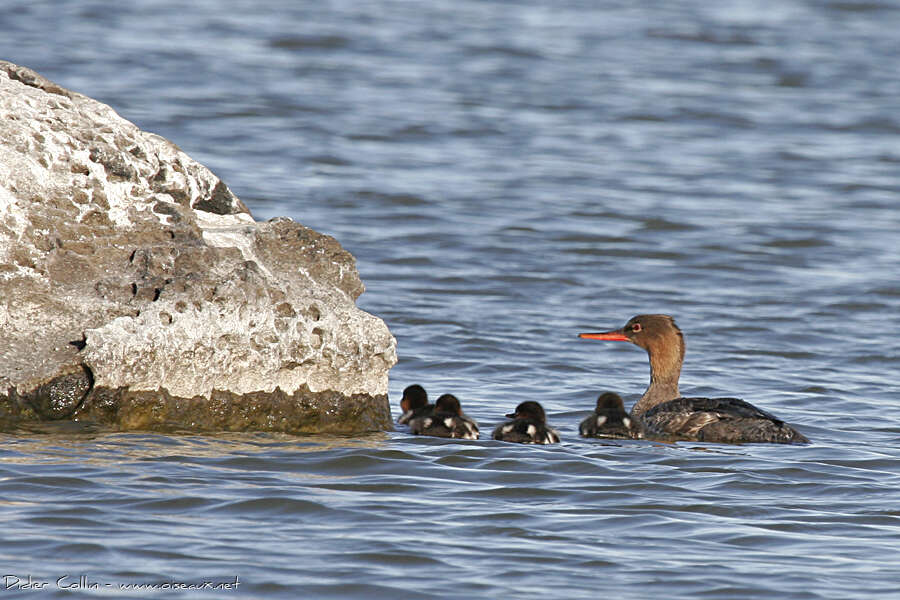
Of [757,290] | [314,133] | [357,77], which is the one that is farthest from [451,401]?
[357,77]

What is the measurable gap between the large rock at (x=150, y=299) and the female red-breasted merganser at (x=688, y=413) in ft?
5.31

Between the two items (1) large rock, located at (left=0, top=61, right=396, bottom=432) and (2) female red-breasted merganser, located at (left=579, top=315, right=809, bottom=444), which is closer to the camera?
(1) large rock, located at (left=0, top=61, right=396, bottom=432)

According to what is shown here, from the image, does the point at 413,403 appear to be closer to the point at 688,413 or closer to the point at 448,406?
the point at 448,406

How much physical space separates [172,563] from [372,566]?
693mm

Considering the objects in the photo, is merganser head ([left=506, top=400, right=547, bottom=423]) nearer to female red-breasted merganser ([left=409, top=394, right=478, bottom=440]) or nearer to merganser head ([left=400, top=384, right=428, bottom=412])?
female red-breasted merganser ([left=409, top=394, right=478, bottom=440])

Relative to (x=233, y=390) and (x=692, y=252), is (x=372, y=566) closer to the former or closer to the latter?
(x=233, y=390)

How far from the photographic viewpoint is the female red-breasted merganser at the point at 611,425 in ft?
25.5

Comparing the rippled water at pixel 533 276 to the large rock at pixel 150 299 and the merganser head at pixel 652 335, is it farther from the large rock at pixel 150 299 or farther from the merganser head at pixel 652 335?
the merganser head at pixel 652 335

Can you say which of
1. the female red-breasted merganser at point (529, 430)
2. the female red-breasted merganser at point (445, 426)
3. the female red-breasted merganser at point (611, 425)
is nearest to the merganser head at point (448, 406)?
the female red-breasted merganser at point (445, 426)

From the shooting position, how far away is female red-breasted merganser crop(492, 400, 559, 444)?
734 centimetres

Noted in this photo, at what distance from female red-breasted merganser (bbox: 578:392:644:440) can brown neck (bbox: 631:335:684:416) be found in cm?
106

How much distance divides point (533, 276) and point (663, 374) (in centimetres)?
387

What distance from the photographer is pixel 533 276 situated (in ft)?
42.2

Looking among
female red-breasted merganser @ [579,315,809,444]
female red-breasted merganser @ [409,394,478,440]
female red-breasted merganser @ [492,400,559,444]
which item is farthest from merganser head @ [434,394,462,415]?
female red-breasted merganser @ [579,315,809,444]
